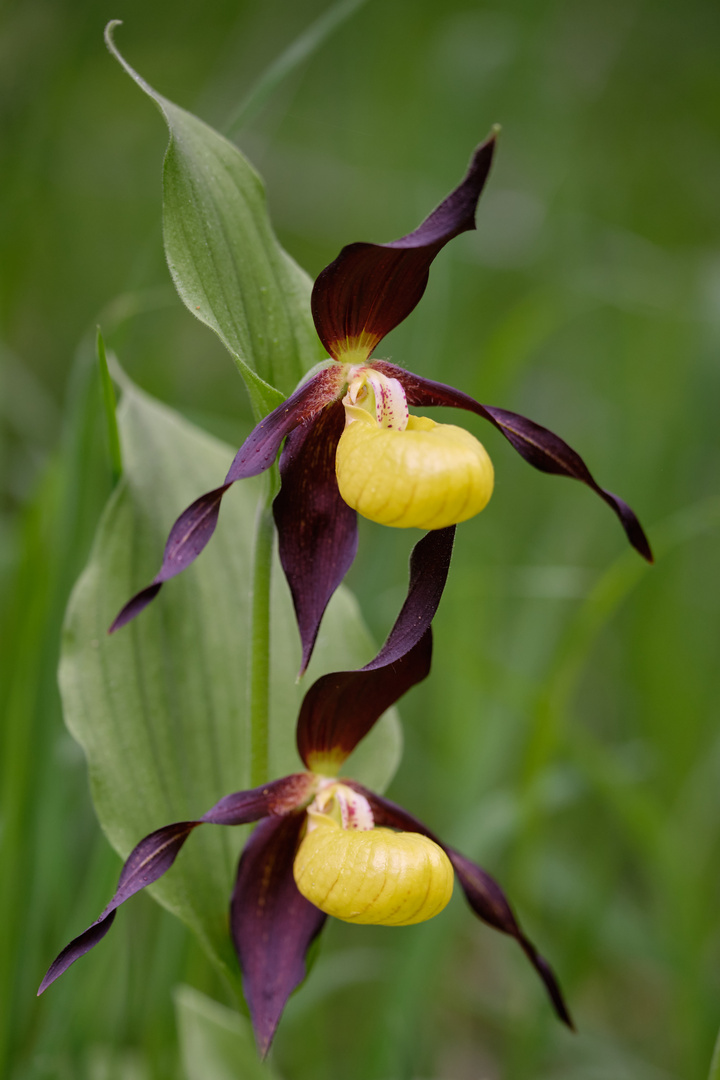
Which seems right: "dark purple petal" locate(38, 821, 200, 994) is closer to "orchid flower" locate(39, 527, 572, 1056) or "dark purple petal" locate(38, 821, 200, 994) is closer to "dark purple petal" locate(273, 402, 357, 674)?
"orchid flower" locate(39, 527, 572, 1056)

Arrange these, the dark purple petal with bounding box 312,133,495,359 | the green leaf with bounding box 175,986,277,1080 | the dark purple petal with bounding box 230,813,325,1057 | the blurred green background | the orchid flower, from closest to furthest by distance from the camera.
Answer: the dark purple petal with bounding box 312,133,495,359, the orchid flower, the dark purple petal with bounding box 230,813,325,1057, the green leaf with bounding box 175,986,277,1080, the blurred green background

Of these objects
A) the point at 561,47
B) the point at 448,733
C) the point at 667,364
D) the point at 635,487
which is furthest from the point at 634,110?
the point at 448,733

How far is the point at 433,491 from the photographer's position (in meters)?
0.63

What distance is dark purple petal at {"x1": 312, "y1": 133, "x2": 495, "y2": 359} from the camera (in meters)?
0.63

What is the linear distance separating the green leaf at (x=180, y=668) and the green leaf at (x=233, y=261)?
0.75 feet

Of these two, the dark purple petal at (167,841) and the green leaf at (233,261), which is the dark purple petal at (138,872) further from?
the green leaf at (233,261)

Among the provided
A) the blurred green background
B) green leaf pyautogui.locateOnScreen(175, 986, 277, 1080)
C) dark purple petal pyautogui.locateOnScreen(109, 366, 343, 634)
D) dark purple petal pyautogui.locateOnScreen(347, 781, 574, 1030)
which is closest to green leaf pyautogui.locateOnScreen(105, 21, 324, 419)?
dark purple petal pyautogui.locateOnScreen(109, 366, 343, 634)

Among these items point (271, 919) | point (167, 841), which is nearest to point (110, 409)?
point (167, 841)

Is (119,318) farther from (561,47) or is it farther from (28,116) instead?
(561,47)

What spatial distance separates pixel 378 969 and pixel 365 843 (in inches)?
46.0

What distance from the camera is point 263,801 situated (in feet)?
2.79

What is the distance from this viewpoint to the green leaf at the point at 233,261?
730 millimetres

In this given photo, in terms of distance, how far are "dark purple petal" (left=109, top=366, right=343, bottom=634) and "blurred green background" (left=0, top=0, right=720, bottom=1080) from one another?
36cm

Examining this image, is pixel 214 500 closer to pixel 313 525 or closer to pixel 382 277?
pixel 313 525
